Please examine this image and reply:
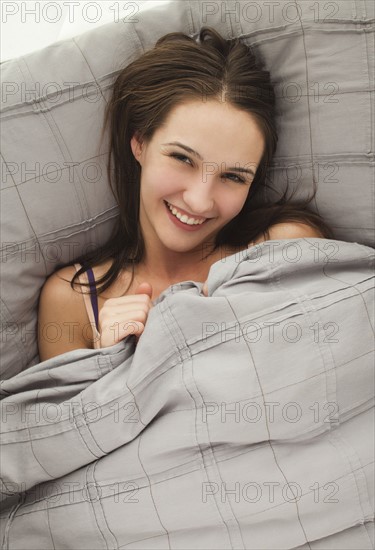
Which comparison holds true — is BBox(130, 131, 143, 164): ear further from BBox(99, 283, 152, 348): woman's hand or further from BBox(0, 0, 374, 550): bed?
BBox(99, 283, 152, 348): woman's hand

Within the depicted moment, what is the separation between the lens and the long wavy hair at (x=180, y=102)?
1.16 metres

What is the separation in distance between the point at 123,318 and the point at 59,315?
212 millimetres

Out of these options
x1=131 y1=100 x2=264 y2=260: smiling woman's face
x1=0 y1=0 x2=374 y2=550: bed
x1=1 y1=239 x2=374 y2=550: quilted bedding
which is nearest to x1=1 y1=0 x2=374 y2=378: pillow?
x1=0 y1=0 x2=374 y2=550: bed

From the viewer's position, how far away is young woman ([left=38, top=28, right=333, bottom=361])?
3.71 feet

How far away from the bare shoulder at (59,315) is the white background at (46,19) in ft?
1.47

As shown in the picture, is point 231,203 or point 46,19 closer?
point 231,203

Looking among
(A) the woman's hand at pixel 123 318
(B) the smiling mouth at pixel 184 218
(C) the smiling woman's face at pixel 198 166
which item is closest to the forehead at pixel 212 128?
(C) the smiling woman's face at pixel 198 166

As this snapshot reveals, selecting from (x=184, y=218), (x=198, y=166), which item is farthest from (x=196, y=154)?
(x=184, y=218)

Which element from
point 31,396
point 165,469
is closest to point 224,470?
point 165,469

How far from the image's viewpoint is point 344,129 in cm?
120

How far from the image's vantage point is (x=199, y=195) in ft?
3.70

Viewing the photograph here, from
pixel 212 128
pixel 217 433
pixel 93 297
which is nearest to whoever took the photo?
pixel 217 433

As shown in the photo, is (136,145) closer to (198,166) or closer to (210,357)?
(198,166)

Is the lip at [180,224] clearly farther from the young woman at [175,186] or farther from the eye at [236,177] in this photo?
the eye at [236,177]
